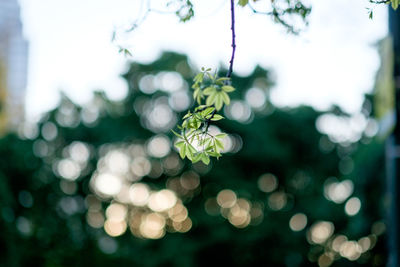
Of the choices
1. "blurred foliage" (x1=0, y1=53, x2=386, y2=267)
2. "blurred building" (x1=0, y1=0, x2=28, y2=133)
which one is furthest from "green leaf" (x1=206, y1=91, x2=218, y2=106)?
"blurred building" (x1=0, y1=0, x2=28, y2=133)

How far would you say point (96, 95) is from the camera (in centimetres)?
1697

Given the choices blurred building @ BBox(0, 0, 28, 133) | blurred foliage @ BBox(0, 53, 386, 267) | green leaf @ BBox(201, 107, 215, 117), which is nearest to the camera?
green leaf @ BBox(201, 107, 215, 117)

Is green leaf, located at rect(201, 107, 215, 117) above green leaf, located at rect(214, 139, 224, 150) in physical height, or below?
above

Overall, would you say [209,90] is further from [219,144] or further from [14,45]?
[14,45]

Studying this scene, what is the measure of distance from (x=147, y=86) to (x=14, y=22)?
31.2m

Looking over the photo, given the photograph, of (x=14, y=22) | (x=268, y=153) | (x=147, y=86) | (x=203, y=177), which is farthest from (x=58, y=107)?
(x=14, y=22)

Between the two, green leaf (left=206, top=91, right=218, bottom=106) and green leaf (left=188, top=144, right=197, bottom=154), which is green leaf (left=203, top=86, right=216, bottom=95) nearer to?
green leaf (left=206, top=91, right=218, bottom=106)

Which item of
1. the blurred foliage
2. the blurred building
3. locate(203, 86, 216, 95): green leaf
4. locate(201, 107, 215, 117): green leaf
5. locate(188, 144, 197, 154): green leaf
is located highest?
locate(203, 86, 216, 95): green leaf

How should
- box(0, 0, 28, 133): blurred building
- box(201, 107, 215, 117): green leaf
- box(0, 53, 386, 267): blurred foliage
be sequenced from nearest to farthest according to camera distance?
box(201, 107, 215, 117): green leaf, box(0, 53, 386, 267): blurred foliage, box(0, 0, 28, 133): blurred building

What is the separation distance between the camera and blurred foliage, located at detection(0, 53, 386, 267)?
15973mm

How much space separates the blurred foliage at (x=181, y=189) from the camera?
1597cm

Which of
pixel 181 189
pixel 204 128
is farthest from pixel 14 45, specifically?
pixel 204 128

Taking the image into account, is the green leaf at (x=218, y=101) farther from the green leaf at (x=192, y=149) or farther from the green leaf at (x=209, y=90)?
the green leaf at (x=192, y=149)

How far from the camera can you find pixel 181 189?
16719 mm
